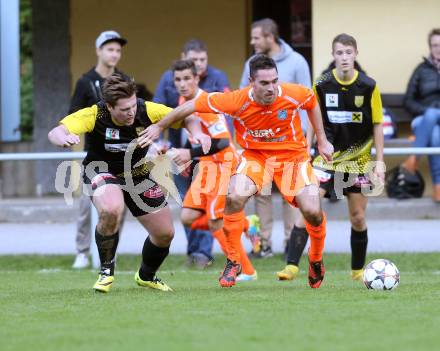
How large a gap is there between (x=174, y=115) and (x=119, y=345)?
283cm

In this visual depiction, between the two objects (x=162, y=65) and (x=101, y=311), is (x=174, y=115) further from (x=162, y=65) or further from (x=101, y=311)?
(x=162, y=65)

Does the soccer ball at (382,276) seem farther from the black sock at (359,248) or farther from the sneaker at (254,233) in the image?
the sneaker at (254,233)

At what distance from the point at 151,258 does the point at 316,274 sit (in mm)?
1297

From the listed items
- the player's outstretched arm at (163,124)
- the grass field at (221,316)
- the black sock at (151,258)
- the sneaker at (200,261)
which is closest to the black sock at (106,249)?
the grass field at (221,316)

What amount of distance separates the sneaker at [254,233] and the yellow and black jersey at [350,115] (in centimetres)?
195

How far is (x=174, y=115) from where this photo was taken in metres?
8.45

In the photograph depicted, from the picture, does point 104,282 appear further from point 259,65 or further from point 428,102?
point 428,102

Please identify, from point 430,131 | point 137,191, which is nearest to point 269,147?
point 137,191

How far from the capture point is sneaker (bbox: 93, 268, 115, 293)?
8438 mm

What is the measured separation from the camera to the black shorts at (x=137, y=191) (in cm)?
855

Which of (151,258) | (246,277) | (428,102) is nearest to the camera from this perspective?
(151,258)

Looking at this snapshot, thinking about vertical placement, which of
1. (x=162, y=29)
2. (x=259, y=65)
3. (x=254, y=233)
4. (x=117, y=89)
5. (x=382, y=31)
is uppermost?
(x=162, y=29)

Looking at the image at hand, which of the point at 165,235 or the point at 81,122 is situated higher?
the point at 81,122

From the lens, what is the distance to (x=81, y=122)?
841cm
